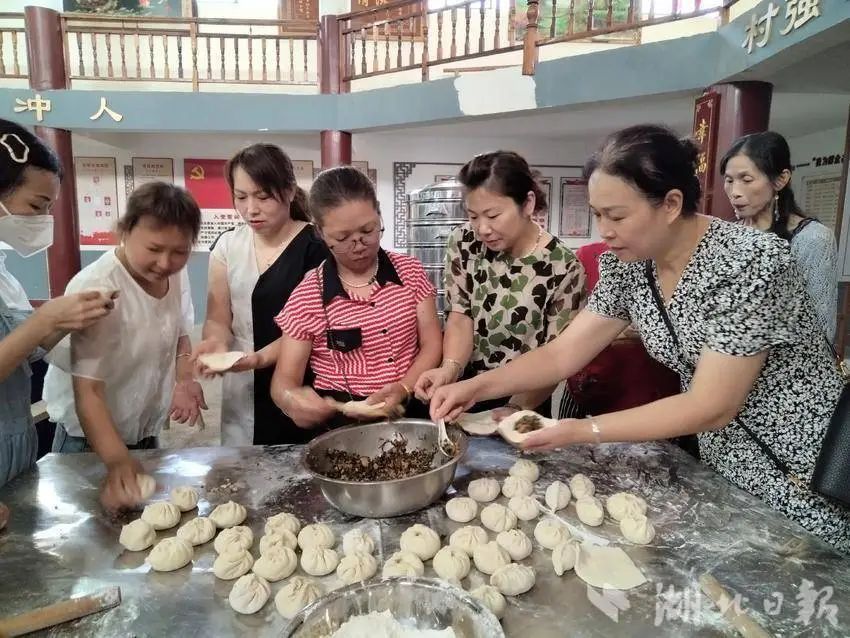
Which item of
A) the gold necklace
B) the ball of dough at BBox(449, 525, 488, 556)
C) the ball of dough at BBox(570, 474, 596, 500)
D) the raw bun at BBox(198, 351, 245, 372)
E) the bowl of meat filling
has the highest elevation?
the gold necklace

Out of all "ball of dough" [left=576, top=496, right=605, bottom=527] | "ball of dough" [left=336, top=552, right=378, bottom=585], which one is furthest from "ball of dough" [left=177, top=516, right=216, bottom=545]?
"ball of dough" [left=576, top=496, right=605, bottom=527]

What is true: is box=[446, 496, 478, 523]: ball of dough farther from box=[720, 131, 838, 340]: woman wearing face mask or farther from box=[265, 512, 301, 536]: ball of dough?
box=[720, 131, 838, 340]: woman wearing face mask

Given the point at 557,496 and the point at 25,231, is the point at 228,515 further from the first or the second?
the point at 25,231

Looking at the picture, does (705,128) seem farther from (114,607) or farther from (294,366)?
(114,607)

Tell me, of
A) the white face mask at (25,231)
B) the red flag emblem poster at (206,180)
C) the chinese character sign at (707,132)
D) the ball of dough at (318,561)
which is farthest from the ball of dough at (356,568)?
the red flag emblem poster at (206,180)

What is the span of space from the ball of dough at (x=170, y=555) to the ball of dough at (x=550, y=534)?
796 millimetres

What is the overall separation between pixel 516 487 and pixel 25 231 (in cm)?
155

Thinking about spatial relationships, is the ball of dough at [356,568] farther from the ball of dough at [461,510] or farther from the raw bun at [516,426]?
the raw bun at [516,426]

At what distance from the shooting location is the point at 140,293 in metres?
1.73

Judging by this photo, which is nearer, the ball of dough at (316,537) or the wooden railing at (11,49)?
the ball of dough at (316,537)

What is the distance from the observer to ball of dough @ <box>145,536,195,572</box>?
122 cm

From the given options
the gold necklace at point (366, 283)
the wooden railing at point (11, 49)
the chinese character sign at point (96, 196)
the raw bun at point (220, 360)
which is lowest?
the raw bun at point (220, 360)

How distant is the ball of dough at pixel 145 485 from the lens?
1.48 m

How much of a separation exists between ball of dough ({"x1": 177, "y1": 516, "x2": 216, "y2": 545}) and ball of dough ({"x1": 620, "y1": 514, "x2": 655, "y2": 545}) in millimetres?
977
